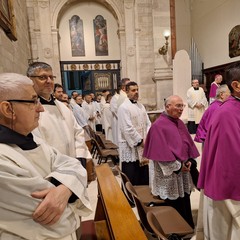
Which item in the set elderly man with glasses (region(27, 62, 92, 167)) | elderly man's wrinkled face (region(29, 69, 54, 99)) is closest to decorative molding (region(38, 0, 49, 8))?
elderly man with glasses (region(27, 62, 92, 167))

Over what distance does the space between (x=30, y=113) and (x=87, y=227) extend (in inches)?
55.2

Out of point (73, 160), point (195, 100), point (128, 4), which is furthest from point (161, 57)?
point (73, 160)

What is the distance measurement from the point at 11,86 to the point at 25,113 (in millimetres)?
147

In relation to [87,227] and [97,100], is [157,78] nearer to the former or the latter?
[97,100]

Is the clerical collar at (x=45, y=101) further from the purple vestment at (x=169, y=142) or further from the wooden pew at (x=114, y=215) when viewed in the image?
the purple vestment at (x=169, y=142)

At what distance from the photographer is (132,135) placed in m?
3.55

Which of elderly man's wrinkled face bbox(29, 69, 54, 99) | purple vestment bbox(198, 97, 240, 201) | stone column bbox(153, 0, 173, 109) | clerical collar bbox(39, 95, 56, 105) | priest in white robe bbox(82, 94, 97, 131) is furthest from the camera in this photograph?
stone column bbox(153, 0, 173, 109)

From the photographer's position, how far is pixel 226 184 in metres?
1.78

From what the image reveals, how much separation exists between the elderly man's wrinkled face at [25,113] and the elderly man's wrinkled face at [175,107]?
178 cm

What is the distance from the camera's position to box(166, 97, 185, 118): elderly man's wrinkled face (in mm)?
2629

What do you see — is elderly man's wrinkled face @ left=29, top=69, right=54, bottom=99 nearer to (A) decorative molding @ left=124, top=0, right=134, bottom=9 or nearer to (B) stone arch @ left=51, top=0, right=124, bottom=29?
(B) stone arch @ left=51, top=0, right=124, bottom=29

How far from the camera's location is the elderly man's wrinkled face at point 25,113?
1129mm

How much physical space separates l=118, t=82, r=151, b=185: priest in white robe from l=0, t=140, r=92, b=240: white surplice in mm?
2316

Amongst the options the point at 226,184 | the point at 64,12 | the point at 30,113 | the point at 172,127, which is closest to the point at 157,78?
the point at 64,12
